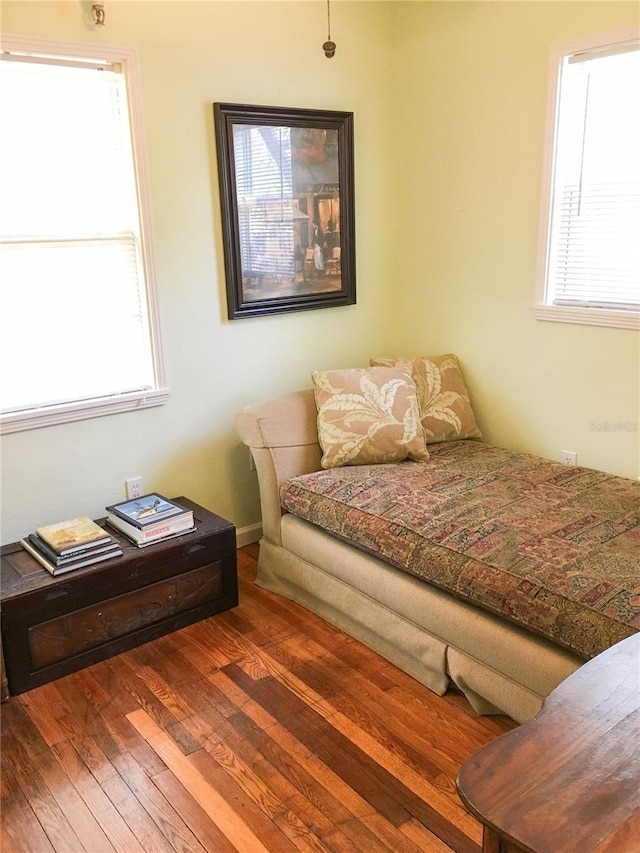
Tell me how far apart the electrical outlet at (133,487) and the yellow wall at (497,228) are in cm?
162

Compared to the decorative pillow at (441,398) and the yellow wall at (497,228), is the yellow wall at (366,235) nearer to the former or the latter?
the yellow wall at (497,228)

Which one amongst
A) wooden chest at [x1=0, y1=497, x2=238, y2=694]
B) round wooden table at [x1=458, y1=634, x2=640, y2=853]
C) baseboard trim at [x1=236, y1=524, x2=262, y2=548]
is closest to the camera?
round wooden table at [x1=458, y1=634, x2=640, y2=853]

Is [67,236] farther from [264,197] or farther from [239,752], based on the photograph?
[239,752]

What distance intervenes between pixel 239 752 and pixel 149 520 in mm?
929

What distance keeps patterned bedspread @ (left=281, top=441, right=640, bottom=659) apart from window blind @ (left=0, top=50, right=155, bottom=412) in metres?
0.95

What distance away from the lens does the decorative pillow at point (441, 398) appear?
3238 millimetres

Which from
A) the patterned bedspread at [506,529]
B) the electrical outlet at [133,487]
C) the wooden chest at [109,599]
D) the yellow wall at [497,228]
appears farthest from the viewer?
the electrical outlet at [133,487]

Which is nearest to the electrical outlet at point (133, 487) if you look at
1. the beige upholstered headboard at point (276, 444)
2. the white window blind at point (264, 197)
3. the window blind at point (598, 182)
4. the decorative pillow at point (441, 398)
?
the beige upholstered headboard at point (276, 444)

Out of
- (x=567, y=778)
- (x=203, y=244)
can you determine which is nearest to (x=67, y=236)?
(x=203, y=244)

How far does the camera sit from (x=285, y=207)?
3.22m

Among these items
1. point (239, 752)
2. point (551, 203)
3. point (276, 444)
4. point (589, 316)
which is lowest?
point (239, 752)

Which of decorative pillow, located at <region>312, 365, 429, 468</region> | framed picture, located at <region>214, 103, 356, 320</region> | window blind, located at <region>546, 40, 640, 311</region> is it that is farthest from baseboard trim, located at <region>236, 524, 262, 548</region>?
window blind, located at <region>546, 40, 640, 311</region>

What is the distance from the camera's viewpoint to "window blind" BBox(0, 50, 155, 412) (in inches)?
99.3

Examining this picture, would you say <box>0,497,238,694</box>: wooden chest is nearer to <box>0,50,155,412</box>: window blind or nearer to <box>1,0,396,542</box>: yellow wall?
<box>1,0,396,542</box>: yellow wall
